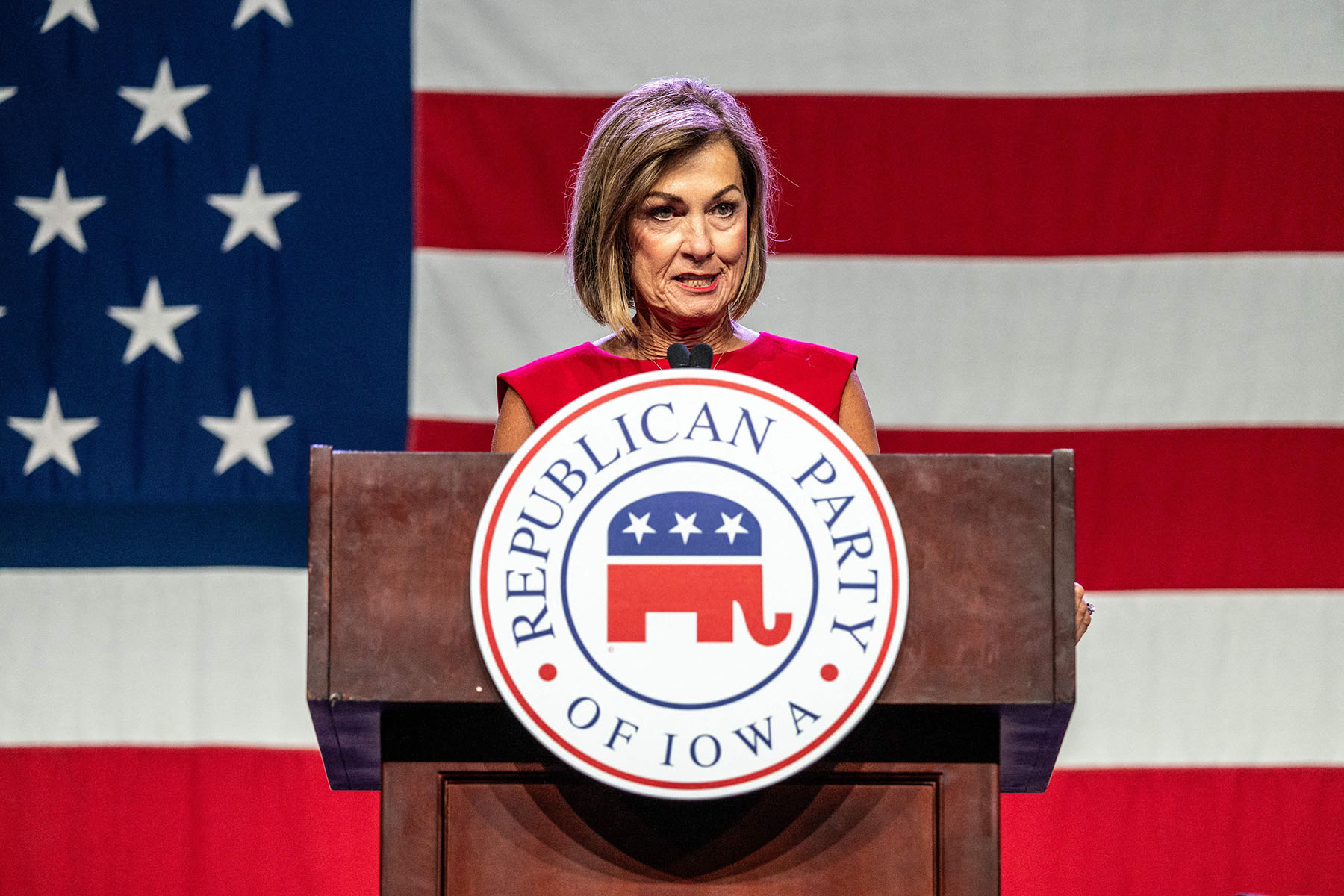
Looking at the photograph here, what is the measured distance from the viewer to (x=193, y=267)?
7.82 ft

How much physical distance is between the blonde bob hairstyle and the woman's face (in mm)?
11

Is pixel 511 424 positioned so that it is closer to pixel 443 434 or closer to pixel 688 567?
pixel 688 567

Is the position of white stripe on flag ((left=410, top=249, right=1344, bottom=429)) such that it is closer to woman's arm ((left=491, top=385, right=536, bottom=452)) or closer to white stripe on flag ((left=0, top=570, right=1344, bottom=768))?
white stripe on flag ((left=0, top=570, right=1344, bottom=768))

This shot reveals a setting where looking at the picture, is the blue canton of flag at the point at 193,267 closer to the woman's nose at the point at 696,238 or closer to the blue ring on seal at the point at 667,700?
the woman's nose at the point at 696,238

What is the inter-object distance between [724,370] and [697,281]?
80mm

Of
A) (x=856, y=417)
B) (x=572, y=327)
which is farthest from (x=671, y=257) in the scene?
Answer: (x=572, y=327)

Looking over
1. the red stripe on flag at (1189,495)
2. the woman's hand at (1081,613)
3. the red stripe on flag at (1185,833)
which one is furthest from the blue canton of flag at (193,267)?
the woman's hand at (1081,613)

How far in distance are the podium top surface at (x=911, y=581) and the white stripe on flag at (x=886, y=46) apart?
67.9 inches

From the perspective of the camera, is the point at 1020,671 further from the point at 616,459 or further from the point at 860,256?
the point at 860,256

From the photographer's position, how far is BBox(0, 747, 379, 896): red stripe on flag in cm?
231

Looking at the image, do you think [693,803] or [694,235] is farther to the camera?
[694,235]

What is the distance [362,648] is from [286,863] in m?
1.69

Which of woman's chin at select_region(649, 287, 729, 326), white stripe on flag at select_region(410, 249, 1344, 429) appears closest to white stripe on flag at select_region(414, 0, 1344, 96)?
white stripe on flag at select_region(410, 249, 1344, 429)

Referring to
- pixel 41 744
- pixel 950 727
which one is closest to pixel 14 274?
pixel 41 744
